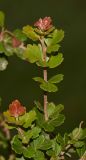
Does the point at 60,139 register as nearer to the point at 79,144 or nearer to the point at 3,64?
the point at 79,144

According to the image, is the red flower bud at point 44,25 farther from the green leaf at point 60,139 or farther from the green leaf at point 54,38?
the green leaf at point 60,139

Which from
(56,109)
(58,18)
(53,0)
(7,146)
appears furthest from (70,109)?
(56,109)

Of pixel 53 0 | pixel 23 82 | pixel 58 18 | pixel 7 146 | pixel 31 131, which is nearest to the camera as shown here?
pixel 31 131

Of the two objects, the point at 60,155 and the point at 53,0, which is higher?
the point at 53,0

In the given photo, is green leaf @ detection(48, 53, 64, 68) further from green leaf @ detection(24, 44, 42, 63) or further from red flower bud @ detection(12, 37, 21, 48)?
red flower bud @ detection(12, 37, 21, 48)

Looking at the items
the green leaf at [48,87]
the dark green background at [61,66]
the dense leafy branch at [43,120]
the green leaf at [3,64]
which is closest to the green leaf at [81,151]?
the dense leafy branch at [43,120]

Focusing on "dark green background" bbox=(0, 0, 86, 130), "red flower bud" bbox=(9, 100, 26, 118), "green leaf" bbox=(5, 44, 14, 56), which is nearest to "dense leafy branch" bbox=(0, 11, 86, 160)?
"red flower bud" bbox=(9, 100, 26, 118)

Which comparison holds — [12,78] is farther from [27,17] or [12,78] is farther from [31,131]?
[31,131]
